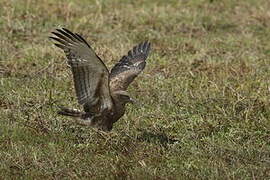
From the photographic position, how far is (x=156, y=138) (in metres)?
7.52

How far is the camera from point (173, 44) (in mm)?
11922

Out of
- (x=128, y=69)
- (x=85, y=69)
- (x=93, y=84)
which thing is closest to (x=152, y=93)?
(x=128, y=69)

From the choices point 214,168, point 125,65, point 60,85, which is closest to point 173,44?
point 60,85

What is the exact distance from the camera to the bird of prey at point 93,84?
6.59 m

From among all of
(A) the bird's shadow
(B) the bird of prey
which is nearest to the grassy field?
(A) the bird's shadow

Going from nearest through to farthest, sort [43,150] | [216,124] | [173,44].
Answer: [43,150], [216,124], [173,44]

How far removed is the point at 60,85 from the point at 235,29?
515cm

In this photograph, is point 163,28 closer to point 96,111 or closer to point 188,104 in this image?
point 188,104

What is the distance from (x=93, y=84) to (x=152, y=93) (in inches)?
97.9

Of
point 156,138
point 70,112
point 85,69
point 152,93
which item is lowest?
point 152,93

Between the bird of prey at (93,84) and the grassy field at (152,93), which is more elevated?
the bird of prey at (93,84)

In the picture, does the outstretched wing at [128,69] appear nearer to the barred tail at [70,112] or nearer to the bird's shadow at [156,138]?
the barred tail at [70,112]

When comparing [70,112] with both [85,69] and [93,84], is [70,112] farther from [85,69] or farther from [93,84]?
[85,69]

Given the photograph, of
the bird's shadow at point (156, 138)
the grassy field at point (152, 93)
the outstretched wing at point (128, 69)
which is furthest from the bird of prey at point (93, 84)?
the bird's shadow at point (156, 138)
